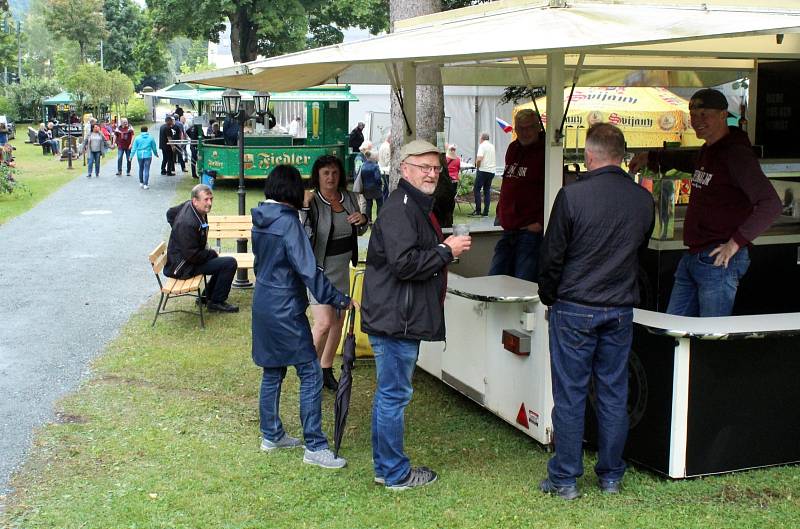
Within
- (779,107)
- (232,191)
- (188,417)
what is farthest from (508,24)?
(232,191)

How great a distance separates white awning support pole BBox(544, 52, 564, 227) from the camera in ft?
17.7

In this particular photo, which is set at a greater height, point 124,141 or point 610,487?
point 124,141

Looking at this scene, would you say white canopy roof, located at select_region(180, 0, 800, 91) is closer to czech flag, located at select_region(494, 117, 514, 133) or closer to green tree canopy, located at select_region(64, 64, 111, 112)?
czech flag, located at select_region(494, 117, 514, 133)

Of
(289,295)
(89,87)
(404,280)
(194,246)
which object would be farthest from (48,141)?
(404,280)

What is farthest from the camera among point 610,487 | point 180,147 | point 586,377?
point 180,147

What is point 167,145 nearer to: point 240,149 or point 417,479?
point 240,149

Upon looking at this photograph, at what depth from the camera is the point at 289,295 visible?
17.7 feet

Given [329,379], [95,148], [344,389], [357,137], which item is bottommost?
[329,379]

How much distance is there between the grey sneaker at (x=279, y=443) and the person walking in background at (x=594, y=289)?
1.73 metres

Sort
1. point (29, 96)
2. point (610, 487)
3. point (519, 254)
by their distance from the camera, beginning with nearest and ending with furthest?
point (610, 487)
point (519, 254)
point (29, 96)

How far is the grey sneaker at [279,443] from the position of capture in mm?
5762

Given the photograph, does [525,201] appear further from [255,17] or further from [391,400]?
[255,17]

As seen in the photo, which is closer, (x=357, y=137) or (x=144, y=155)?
(x=144, y=155)

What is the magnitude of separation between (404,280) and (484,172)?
15244 millimetres
